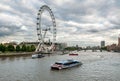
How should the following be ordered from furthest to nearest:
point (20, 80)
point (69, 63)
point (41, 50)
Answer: point (41, 50) → point (69, 63) → point (20, 80)

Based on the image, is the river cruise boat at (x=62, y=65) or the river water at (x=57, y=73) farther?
the river cruise boat at (x=62, y=65)

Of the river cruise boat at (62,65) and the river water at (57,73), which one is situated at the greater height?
the river cruise boat at (62,65)

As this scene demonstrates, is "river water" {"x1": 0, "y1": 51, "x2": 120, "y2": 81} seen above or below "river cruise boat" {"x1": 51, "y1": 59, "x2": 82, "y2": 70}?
below

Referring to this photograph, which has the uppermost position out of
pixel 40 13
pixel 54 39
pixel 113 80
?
pixel 40 13

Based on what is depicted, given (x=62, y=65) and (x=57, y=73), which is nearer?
(x=57, y=73)

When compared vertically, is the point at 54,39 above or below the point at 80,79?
above

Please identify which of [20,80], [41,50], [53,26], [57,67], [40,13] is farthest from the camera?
[41,50]

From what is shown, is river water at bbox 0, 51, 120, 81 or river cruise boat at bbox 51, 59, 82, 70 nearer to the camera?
river water at bbox 0, 51, 120, 81

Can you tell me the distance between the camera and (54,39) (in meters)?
138

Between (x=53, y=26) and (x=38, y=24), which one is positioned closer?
(x=38, y=24)

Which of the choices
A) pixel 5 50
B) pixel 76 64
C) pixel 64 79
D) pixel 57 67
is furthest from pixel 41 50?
pixel 64 79

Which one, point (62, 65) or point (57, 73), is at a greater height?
point (62, 65)

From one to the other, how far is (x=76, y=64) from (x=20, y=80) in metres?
26.6

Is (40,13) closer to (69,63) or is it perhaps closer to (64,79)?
(69,63)
